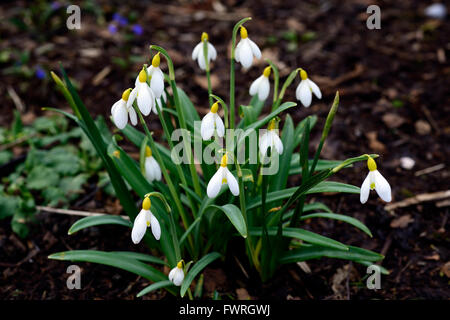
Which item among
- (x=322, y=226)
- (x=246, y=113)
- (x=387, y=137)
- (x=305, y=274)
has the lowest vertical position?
(x=305, y=274)

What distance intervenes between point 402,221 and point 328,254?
850 millimetres

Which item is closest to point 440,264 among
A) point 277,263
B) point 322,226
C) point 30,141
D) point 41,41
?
point 322,226

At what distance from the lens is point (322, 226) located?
103 inches

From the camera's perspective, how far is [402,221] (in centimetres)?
262

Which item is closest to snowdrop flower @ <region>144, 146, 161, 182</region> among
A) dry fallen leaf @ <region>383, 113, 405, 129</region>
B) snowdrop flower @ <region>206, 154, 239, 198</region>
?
snowdrop flower @ <region>206, 154, 239, 198</region>

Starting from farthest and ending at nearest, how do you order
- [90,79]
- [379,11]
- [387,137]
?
[379,11]
[90,79]
[387,137]

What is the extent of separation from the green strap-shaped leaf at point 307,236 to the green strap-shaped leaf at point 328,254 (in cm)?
7

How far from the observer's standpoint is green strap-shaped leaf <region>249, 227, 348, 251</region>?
187 cm

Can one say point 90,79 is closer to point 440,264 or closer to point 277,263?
point 277,263

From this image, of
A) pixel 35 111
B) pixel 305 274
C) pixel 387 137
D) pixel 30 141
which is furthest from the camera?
pixel 35 111

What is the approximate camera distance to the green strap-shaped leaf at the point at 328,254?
196 cm

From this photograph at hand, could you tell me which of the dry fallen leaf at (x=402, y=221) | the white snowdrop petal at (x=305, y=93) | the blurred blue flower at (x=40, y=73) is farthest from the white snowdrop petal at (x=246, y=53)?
the blurred blue flower at (x=40, y=73)

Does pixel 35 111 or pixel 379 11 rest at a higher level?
pixel 379 11

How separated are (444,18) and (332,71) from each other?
1551 mm
